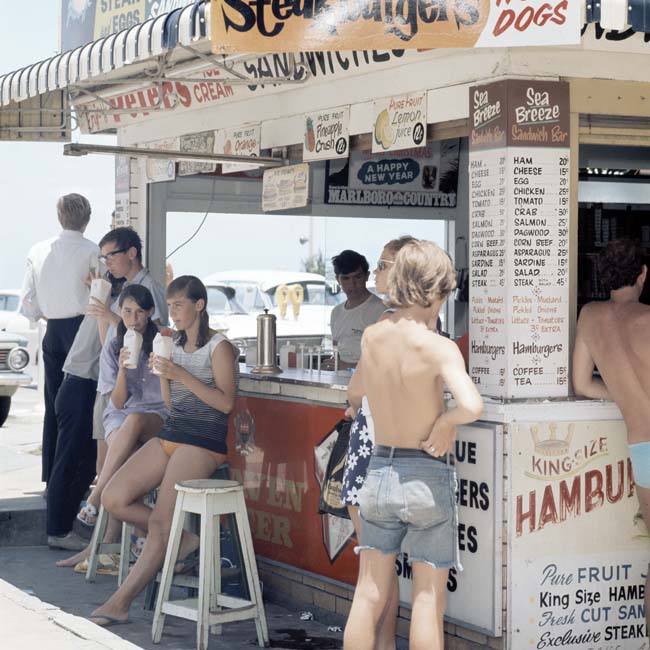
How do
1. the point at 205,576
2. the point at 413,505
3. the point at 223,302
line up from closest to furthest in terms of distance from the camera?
the point at 413,505
the point at 205,576
the point at 223,302

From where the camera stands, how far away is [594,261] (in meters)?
8.35

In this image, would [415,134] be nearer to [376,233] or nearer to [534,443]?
[534,443]

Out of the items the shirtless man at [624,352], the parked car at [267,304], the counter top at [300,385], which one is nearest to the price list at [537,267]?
the shirtless man at [624,352]

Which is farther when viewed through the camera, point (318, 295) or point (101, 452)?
point (318, 295)

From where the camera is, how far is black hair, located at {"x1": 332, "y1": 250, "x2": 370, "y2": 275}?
27.5 ft

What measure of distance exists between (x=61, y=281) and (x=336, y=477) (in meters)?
2.87

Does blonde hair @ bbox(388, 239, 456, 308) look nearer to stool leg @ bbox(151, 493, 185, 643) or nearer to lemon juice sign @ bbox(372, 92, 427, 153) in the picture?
lemon juice sign @ bbox(372, 92, 427, 153)

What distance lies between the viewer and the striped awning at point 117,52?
5.90m

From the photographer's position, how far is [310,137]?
23.3ft

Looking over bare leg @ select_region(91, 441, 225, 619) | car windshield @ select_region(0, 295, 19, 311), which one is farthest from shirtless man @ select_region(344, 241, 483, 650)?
car windshield @ select_region(0, 295, 19, 311)

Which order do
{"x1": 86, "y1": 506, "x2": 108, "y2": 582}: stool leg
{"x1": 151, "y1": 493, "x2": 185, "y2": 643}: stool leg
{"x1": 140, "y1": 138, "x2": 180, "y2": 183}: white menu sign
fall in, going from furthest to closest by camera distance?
{"x1": 140, "y1": 138, "x2": 180, "y2": 183}: white menu sign, {"x1": 86, "y1": 506, "x2": 108, "y2": 582}: stool leg, {"x1": 151, "y1": 493, "x2": 185, "y2": 643}: stool leg

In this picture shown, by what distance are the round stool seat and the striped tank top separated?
0.36 m

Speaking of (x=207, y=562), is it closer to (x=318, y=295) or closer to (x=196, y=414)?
(x=196, y=414)

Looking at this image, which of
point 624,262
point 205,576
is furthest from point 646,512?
point 205,576
